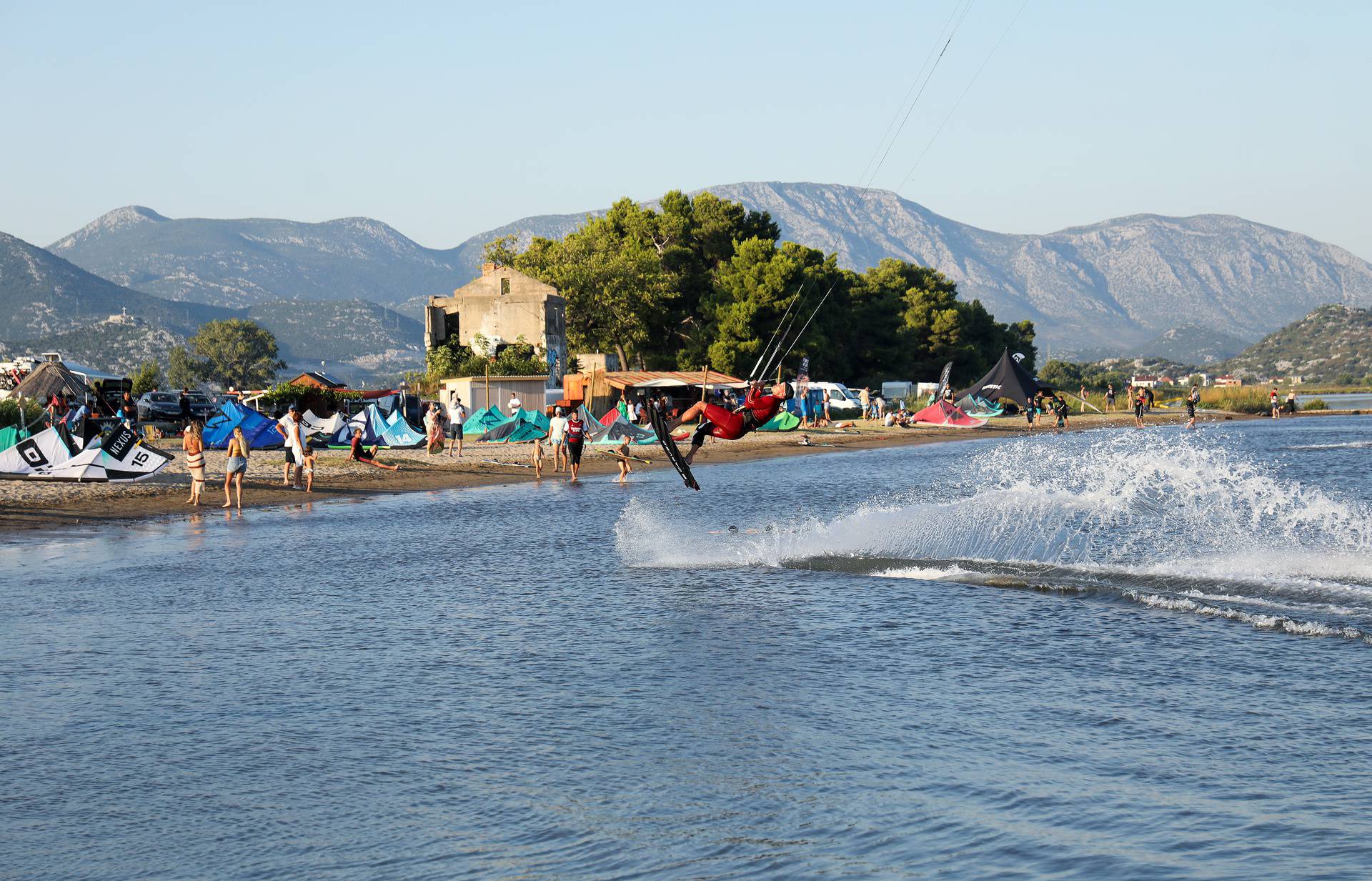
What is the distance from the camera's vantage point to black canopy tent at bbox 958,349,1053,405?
8800cm

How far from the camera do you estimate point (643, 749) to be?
10.5m

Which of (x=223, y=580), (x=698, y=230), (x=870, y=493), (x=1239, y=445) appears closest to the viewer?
(x=223, y=580)

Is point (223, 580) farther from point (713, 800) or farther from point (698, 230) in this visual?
point (698, 230)

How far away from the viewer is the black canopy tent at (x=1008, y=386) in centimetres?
8800

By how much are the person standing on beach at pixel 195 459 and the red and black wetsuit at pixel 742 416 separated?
14290 millimetres

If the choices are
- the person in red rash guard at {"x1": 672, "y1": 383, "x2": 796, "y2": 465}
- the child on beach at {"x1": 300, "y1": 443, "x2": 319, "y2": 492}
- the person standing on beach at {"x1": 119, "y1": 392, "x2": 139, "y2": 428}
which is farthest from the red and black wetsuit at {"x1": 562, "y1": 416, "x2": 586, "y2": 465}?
the person in red rash guard at {"x1": 672, "y1": 383, "x2": 796, "y2": 465}

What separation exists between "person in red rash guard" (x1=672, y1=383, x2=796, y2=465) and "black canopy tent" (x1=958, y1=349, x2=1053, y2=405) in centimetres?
6847

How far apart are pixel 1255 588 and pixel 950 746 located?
926cm

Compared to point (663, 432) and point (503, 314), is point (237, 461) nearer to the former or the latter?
point (663, 432)

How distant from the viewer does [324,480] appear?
38375 millimetres

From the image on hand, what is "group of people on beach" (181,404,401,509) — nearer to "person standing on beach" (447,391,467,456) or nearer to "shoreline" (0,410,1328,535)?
"shoreline" (0,410,1328,535)

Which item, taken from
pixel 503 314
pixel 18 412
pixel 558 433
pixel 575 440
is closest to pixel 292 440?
pixel 575 440

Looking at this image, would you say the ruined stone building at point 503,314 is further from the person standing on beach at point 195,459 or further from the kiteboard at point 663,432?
the kiteboard at point 663,432

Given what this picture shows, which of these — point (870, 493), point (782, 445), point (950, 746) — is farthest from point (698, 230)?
point (950, 746)
